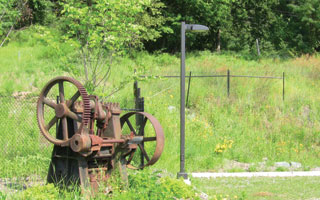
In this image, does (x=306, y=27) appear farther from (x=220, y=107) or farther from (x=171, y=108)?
(x=171, y=108)

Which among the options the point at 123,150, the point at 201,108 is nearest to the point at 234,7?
the point at 201,108

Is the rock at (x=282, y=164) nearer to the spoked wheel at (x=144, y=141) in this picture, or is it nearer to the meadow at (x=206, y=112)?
the meadow at (x=206, y=112)

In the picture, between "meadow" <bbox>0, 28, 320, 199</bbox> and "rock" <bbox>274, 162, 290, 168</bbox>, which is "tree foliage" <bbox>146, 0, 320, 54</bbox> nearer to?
"meadow" <bbox>0, 28, 320, 199</bbox>

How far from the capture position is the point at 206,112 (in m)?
16.6

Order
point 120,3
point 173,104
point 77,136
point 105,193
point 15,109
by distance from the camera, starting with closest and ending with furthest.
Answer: point 77,136 → point 105,193 → point 120,3 → point 15,109 → point 173,104

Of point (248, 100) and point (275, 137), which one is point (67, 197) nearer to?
point (275, 137)

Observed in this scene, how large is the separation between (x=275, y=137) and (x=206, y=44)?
20.0 meters

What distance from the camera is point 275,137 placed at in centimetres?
1541

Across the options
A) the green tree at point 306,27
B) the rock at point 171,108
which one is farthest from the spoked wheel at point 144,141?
the green tree at point 306,27

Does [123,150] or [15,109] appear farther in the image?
[15,109]

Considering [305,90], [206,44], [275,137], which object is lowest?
[275,137]

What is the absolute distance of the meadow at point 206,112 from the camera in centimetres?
1105

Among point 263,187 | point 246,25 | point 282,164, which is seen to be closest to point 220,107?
point 282,164

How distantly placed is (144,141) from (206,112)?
29.2 feet
